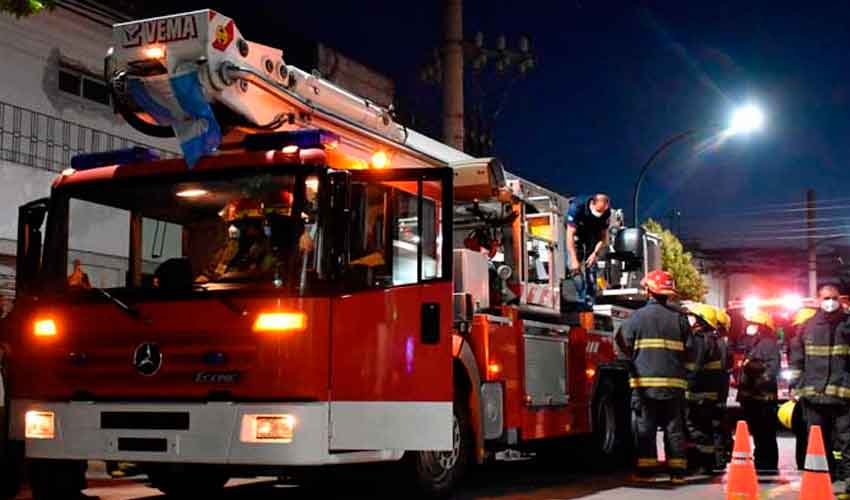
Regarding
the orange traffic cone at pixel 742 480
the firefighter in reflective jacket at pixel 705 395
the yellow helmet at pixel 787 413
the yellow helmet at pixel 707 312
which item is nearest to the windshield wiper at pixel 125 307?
the orange traffic cone at pixel 742 480

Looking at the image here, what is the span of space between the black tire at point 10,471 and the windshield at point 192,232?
5.84 feet

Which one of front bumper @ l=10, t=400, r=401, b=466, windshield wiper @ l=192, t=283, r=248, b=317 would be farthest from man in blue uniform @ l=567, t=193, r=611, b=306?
windshield wiper @ l=192, t=283, r=248, b=317

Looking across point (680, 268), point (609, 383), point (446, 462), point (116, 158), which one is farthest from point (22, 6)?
point (680, 268)

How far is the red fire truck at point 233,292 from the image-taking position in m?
7.04

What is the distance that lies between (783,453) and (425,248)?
8209 millimetres

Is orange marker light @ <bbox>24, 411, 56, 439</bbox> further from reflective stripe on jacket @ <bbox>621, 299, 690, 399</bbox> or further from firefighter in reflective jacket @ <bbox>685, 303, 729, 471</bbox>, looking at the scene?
firefighter in reflective jacket @ <bbox>685, 303, 729, 471</bbox>

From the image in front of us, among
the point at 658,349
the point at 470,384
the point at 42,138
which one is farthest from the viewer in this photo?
the point at 42,138

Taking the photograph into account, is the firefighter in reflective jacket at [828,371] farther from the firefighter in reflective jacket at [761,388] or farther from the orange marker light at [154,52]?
the orange marker light at [154,52]

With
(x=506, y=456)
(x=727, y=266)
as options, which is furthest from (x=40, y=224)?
(x=727, y=266)

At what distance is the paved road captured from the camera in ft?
30.2

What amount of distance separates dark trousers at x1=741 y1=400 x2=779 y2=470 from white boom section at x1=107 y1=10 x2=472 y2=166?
5957 mm

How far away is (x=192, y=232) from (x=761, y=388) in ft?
24.3

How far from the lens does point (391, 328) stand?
Answer: 7414 millimetres

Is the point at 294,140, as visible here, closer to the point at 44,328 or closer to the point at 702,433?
the point at 44,328
